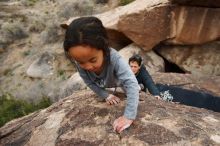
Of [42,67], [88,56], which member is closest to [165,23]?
[42,67]

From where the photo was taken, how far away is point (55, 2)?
15.4 metres

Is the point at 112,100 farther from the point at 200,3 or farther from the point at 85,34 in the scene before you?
the point at 200,3

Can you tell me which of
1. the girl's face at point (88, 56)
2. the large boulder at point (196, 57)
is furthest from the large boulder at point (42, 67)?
the girl's face at point (88, 56)

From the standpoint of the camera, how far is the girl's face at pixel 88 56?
265cm

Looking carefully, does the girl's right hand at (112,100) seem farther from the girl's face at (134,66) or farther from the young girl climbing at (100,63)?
the girl's face at (134,66)

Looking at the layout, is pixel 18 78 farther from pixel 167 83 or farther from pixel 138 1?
pixel 167 83

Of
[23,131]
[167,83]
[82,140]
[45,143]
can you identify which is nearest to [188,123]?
[82,140]

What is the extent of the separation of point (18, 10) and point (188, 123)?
12635 mm

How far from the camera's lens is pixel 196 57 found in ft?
33.6

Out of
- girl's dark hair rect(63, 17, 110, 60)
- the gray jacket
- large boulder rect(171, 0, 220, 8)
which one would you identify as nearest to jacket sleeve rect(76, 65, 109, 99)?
the gray jacket

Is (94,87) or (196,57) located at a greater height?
(94,87)

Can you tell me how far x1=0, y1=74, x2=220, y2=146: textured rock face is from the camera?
3.06 meters

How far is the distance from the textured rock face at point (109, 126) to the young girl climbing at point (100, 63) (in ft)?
0.36

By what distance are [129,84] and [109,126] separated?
40 cm
